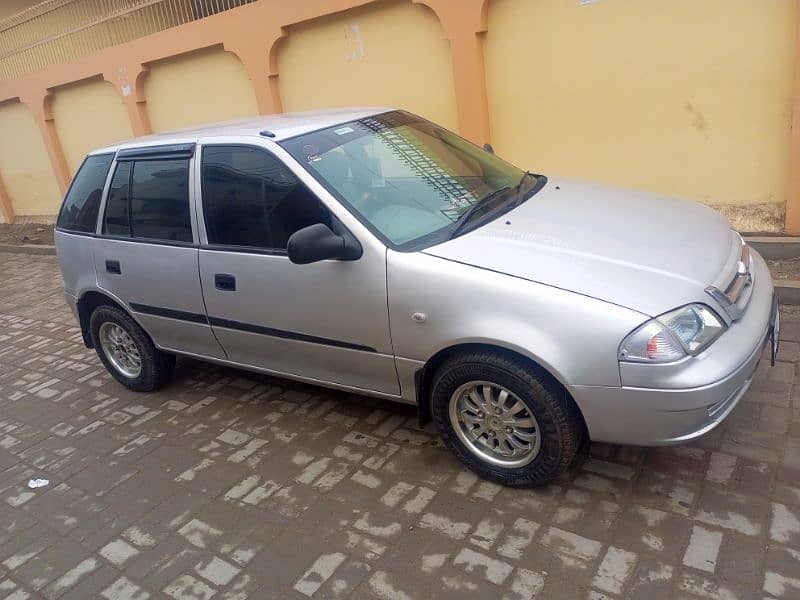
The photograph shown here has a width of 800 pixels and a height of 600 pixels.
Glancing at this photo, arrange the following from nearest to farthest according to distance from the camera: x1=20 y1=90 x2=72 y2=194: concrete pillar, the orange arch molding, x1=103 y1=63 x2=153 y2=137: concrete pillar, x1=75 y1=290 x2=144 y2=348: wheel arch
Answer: x1=75 y1=290 x2=144 y2=348: wheel arch, the orange arch molding, x1=103 y1=63 x2=153 y2=137: concrete pillar, x1=20 y1=90 x2=72 y2=194: concrete pillar

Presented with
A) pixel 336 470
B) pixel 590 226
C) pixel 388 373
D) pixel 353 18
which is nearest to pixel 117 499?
pixel 336 470

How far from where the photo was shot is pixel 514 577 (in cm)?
254

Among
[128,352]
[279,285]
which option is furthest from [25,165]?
[279,285]

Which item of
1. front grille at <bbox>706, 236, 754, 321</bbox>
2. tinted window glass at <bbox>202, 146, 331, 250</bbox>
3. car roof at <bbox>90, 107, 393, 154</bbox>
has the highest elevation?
car roof at <bbox>90, 107, 393, 154</bbox>

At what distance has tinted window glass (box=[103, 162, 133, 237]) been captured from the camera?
13.9 ft

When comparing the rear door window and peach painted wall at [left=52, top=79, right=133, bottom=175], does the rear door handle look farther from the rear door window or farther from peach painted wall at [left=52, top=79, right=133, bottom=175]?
peach painted wall at [left=52, top=79, right=133, bottom=175]

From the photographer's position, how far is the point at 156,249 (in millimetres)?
4004

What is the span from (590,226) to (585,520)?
4.48ft

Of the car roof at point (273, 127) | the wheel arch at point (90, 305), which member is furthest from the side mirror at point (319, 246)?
the wheel arch at point (90, 305)

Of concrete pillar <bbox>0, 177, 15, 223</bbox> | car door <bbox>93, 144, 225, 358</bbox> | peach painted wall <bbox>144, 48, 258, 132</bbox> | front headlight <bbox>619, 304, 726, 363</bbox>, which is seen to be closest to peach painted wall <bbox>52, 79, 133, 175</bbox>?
peach painted wall <bbox>144, 48, 258, 132</bbox>

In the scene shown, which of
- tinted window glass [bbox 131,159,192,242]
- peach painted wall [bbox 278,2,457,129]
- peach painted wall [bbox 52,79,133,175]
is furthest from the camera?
peach painted wall [bbox 52,79,133,175]

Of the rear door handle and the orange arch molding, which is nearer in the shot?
the rear door handle

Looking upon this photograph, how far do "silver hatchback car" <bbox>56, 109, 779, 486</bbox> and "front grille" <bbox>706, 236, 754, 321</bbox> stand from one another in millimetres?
14

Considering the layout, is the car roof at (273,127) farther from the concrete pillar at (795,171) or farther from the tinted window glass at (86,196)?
the concrete pillar at (795,171)
